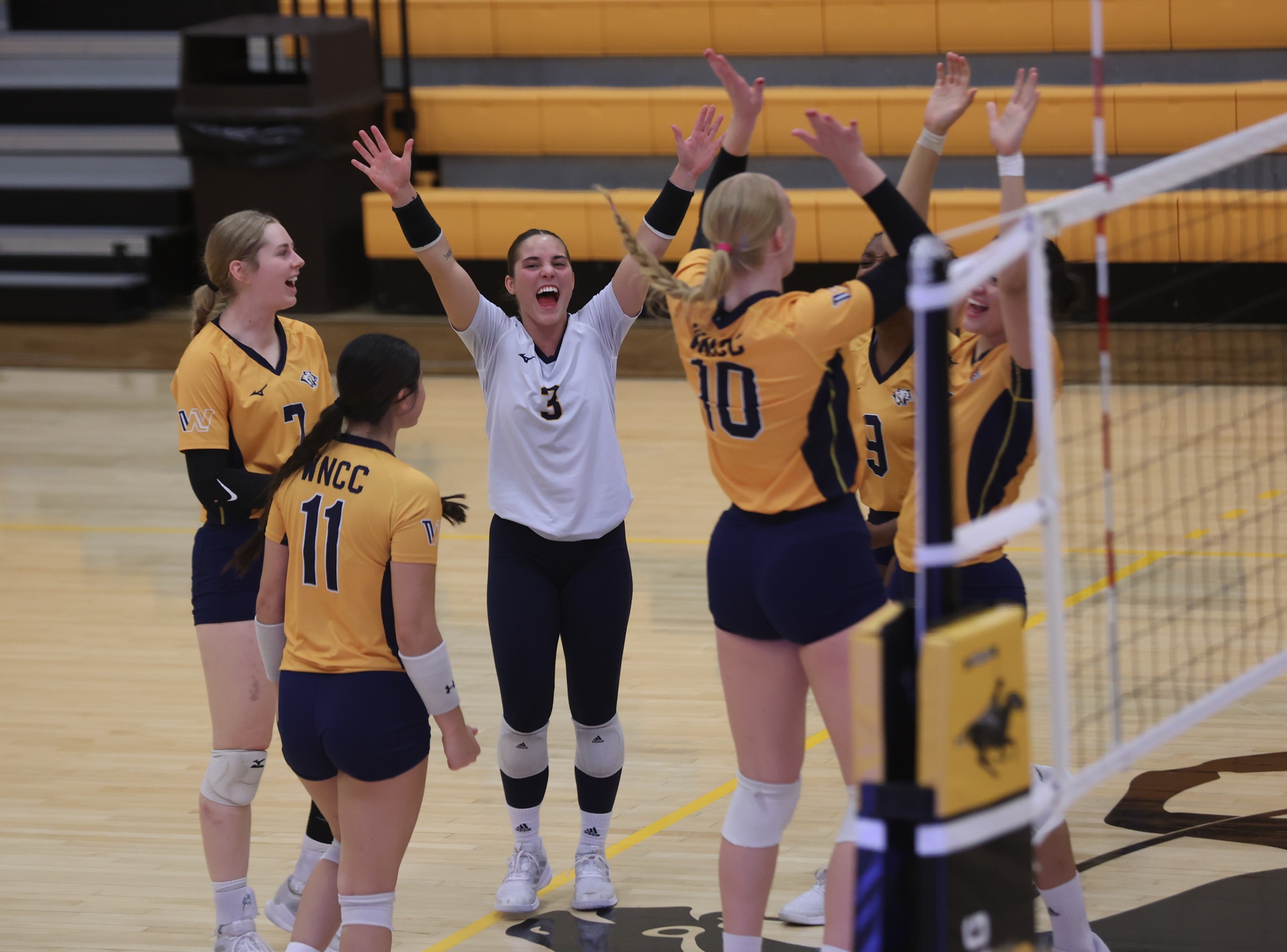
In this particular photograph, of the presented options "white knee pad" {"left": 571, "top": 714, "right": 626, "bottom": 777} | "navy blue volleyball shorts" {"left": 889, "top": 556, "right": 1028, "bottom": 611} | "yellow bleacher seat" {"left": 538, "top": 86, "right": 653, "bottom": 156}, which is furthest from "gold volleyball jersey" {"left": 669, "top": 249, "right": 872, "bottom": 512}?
"yellow bleacher seat" {"left": 538, "top": 86, "right": 653, "bottom": 156}

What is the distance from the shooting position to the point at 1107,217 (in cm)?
953

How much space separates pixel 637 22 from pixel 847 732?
9636 mm

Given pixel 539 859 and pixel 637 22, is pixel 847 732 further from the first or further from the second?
pixel 637 22

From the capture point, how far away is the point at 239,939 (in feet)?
12.8

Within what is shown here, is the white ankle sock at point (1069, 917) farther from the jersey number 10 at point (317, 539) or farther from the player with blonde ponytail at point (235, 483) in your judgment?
the player with blonde ponytail at point (235, 483)

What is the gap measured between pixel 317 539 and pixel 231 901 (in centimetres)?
119

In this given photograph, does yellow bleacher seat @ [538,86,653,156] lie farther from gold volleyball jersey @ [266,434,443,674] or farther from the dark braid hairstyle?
gold volleyball jersey @ [266,434,443,674]

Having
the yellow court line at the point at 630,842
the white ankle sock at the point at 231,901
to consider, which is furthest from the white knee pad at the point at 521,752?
the white ankle sock at the point at 231,901

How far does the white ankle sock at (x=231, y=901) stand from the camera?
3.93 m

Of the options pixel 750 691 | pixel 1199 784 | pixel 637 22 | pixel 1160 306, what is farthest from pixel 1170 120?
pixel 750 691

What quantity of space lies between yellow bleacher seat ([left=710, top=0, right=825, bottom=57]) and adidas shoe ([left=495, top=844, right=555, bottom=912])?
8.57 meters

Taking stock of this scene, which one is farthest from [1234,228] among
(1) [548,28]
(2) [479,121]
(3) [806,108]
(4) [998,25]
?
(2) [479,121]

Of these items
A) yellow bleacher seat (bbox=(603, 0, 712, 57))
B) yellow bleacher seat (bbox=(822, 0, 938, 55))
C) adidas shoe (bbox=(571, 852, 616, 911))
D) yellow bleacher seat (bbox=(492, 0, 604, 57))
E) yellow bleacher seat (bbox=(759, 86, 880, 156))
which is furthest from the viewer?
yellow bleacher seat (bbox=(492, 0, 604, 57))

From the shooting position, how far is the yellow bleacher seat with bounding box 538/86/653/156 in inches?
→ 453
